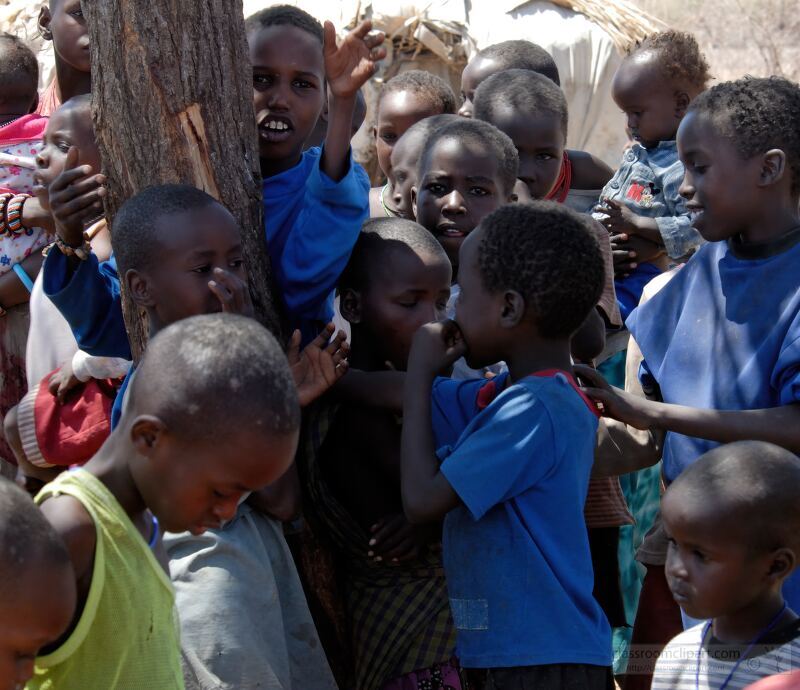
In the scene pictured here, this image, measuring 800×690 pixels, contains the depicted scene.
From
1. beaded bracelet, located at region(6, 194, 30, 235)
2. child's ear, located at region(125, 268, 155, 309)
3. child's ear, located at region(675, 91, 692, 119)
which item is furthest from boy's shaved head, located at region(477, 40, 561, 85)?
child's ear, located at region(125, 268, 155, 309)

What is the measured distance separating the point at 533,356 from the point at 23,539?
140cm

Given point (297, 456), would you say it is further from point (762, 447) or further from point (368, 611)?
point (762, 447)

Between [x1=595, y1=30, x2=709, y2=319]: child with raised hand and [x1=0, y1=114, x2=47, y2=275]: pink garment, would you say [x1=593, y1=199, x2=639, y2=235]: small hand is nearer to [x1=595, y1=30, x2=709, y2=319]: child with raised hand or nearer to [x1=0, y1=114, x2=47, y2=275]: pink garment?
[x1=595, y1=30, x2=709, y2=319]: child with raised hand

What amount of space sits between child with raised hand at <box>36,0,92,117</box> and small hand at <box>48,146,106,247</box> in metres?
1.34

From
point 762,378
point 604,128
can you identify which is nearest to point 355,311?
point 762,378

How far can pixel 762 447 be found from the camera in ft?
9.16

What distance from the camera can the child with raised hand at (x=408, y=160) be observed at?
13.7 feet

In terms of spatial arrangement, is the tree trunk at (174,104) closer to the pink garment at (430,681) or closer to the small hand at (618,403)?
the small hand at (618,403)

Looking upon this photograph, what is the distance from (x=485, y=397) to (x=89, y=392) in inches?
48.5

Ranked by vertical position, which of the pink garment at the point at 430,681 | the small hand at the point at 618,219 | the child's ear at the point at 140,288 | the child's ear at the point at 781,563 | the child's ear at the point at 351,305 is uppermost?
the child's ear at the point at 140,288

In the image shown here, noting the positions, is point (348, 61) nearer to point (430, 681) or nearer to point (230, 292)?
point (230, 292)

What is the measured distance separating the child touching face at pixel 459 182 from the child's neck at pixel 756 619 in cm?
148

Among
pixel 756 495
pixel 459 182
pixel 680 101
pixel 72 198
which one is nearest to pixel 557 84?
pixel 680 101

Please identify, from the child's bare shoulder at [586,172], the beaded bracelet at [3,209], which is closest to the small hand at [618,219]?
the child's bare shoulder at [586,172]
